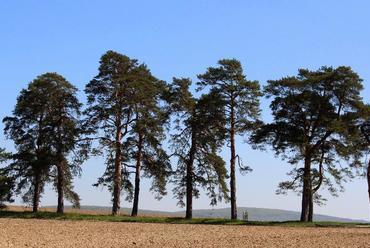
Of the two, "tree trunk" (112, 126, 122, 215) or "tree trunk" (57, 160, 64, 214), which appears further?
"tree trunk" (57, 160, 64, 214)

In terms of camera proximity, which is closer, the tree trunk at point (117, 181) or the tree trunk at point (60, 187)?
the tree trunk at point (117, 181)

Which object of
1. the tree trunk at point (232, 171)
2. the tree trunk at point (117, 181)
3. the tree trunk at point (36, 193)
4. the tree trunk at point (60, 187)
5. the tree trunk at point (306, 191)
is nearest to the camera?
the tree trunk at point (306, 191)

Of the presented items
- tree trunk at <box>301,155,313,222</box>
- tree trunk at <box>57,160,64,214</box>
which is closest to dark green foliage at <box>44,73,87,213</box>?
tree trunk at <box>57,160,64,214</box>

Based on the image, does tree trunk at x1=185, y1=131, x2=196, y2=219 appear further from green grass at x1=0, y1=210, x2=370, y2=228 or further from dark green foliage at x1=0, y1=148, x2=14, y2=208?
dark green foliage at x1=0, y1=148, x2=14, y2=208

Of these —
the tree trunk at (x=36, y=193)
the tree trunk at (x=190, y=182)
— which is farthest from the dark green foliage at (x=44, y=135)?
the tree trunk at (x=190, y=182)

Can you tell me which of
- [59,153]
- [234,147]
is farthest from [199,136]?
[59,153]

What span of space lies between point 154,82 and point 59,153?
40.4 feet

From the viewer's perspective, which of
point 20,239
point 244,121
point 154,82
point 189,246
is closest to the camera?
point 189,246

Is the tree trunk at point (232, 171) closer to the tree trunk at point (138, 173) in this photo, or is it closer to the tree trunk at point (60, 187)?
the tree trunk at point (138, 173)

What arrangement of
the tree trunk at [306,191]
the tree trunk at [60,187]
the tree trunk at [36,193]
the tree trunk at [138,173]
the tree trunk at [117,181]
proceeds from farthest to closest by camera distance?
the tree trunk at [36,193]
the tree trunk at [60,187]
the tree trunk at [138,173]
the tree trunk at [117,181]
the tree trunk at [306,191]

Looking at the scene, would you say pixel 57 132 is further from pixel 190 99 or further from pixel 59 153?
pixel 190 99

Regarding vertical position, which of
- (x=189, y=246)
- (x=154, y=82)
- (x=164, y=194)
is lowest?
(x=189, y=246)

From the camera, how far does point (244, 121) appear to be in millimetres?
53812

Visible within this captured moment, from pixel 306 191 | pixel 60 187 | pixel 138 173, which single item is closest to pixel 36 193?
pixel 60 187
